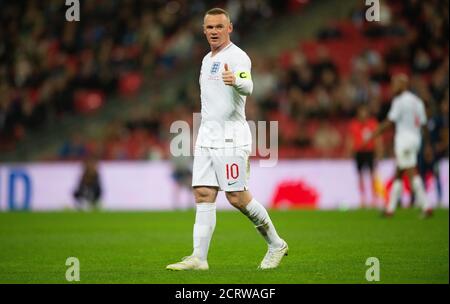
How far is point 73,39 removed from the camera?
26.7 metres

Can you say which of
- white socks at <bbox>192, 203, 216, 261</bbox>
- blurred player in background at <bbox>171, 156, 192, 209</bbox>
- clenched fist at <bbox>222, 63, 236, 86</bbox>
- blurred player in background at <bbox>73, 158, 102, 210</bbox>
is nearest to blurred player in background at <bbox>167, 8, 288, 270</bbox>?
white socks at <bbox>192, 203, 216, 261</bbox>

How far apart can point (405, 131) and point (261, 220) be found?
26.8ft

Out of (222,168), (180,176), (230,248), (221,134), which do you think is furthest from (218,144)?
(180,176)

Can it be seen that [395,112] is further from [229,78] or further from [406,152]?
[229,78]

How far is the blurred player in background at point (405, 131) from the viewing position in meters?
15.8

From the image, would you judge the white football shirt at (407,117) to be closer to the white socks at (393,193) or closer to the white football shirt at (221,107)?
the white socks at (393,193)

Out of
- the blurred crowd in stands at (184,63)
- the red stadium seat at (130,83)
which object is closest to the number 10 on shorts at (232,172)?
the blurred crowd in stands at (184,63)

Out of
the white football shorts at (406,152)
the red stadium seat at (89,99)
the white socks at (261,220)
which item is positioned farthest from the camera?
the red stadium seat at (89,99)

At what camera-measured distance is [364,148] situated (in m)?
19.3

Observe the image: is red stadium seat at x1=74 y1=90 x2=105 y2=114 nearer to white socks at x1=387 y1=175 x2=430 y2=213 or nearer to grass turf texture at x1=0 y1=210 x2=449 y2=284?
grass turf texture at x1=0 y1=210 x2=449 y2=284

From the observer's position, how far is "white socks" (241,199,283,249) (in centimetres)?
840

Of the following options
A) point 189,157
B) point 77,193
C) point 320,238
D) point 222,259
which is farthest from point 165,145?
point 222,259

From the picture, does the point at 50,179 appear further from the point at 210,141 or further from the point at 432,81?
the point at 210,141

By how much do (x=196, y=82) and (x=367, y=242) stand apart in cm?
1477
